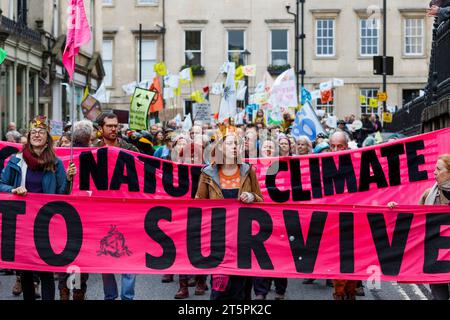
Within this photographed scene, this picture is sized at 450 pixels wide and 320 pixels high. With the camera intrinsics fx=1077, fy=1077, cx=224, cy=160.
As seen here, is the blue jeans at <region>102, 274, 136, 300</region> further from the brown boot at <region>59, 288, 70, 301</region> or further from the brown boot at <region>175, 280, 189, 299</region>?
the brown boot at <region>175, 280, 189, 299</region>

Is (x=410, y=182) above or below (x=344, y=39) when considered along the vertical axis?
below

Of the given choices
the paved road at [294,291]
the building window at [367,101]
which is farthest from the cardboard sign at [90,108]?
the building window at [367,101]

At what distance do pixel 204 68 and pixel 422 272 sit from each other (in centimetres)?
4449

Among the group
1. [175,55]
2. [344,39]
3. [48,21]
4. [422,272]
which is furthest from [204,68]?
[422,272]

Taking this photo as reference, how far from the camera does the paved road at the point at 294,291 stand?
11555 mm

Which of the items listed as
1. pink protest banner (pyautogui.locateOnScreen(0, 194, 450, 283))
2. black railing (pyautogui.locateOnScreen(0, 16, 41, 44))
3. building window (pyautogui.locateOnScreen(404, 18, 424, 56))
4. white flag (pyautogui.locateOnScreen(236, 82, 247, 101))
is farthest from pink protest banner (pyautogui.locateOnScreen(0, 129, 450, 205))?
building window (pyautogui.locateOnScreen(404, 18, 424, 56))

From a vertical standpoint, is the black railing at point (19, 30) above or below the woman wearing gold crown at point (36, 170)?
above

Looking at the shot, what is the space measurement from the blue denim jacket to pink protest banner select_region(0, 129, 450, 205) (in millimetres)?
2452

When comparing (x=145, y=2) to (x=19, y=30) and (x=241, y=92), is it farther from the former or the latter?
(x=19, y=30)

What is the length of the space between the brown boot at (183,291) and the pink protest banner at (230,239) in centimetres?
290

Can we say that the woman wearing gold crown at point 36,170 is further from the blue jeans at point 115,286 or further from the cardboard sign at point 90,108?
the cardboard sign at point 90,108
